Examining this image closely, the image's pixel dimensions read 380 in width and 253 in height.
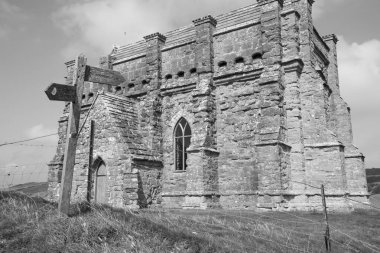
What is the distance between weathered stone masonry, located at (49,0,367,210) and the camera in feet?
46.2

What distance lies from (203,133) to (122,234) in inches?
411

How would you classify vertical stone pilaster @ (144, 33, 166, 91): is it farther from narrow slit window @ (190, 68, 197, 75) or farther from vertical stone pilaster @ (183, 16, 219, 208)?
vertical stone pilaster @ (183, 16, 219, 208)

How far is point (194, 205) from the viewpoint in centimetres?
1473

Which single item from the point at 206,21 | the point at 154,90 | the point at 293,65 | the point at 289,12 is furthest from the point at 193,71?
the point at 289,12

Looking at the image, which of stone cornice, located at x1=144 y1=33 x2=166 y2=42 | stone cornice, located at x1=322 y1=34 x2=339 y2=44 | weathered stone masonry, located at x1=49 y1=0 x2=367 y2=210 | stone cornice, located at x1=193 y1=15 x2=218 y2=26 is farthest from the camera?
stone cornice, located at x1=322 y1=34 x2=339 y2=44

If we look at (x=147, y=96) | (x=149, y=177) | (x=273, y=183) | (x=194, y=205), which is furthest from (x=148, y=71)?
(x=273, y=183)

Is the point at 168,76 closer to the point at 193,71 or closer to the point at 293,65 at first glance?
the point at 193,71

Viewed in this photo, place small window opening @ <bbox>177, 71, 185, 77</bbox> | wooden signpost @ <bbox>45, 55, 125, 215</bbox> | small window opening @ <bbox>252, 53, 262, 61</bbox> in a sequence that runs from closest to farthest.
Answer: wooden signpost @ <bbox>45, 55, 125, 215</bbox>, small window opening @ <bbox>252, 53, 262, 61</bbox>, small window opening @ <bbox>177, 71, 185, 77</bbox>

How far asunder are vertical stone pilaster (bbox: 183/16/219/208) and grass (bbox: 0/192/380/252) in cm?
725

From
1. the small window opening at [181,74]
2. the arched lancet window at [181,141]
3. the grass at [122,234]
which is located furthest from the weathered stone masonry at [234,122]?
the grass at [122,234]

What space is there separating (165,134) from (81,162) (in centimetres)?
432

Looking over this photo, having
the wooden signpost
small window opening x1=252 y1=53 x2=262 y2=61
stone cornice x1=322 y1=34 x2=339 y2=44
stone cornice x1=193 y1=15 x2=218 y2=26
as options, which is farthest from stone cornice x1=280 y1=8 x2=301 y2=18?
the wooden signpost

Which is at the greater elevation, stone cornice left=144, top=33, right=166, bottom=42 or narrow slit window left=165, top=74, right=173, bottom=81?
stone cornice left=144, top=33, right=166, bottom=42

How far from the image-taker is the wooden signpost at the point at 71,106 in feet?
21.8
